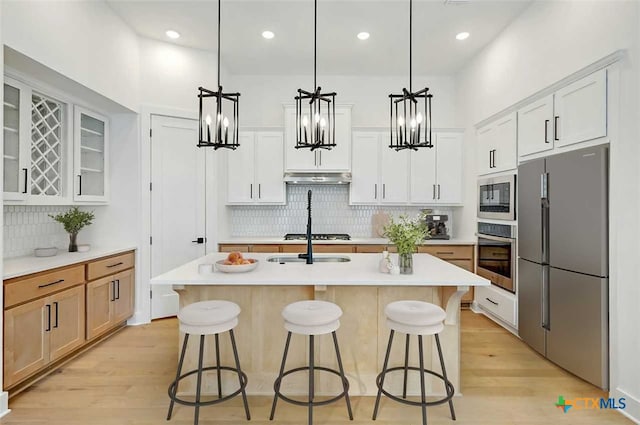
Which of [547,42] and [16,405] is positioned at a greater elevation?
[547,42]

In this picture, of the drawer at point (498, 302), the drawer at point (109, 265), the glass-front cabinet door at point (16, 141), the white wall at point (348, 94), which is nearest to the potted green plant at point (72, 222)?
the drawer at point (109, 265)

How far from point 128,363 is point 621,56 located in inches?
174

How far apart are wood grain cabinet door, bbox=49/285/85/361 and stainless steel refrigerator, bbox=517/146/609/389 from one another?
402 centimetres

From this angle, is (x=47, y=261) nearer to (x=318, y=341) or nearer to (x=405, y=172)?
(x=318, y=341)

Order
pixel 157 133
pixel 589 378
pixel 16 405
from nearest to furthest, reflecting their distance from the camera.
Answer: pixel 16 405, pixel 589 378, pixel 157 133

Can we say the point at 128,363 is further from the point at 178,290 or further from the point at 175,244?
the point at 175,244

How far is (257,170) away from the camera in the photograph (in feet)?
16.0

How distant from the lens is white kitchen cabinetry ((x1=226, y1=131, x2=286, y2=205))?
4.88 metres

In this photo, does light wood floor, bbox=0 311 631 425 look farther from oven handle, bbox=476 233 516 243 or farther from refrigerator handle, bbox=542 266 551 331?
oven handle, bbox=476 233 516 243

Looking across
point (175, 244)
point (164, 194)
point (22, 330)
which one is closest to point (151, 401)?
point (22, 330)

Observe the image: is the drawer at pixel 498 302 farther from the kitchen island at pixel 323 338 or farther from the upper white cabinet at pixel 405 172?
the kitchen island at pixel 323 338

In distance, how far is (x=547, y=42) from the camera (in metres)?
3.16

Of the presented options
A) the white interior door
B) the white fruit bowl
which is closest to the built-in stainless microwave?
the white fruit bowl

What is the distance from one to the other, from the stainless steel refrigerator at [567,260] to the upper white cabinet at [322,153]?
7.13 feet
